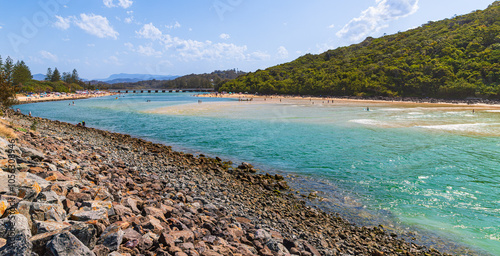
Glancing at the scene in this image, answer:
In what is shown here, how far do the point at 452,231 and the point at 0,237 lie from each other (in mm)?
13493

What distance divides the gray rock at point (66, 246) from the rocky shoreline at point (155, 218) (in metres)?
0.01

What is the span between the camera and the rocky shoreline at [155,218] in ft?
14.6

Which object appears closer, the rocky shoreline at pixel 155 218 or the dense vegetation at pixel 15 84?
the rocky shoreline at pixel 155 218

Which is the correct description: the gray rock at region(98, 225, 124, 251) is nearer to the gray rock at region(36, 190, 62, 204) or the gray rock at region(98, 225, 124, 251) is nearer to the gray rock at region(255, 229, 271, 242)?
the gray rock at region(36, 190, 62, 204)

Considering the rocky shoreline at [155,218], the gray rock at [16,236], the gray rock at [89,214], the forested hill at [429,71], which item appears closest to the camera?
the gray rock at [16,236]

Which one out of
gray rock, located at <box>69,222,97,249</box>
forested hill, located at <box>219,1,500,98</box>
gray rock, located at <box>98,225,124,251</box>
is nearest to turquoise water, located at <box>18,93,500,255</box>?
gray rock, located at <box>98,225,124,251</box>

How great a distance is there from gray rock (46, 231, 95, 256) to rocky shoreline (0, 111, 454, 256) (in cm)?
1

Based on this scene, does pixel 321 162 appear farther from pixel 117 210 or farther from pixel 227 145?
pixel 117 210

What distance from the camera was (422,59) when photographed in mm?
132625

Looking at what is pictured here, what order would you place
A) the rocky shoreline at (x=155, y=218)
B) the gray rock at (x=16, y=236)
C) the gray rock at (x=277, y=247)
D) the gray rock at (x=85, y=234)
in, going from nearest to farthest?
the gray rock at (x=16, y=236)
the gray rock at (x=85, y=234)
the rocky shoreline at (x=155, y=218)
the gray rock at (x=277, y=247)

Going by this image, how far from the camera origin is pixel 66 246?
395cm

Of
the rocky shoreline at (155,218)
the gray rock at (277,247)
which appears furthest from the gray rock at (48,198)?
the gray rock at (277,247)

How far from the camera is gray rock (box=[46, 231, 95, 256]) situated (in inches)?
153

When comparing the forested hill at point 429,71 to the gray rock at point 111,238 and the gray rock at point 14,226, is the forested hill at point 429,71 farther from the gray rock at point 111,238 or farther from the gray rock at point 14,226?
the gray rock at point 14,226
